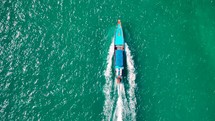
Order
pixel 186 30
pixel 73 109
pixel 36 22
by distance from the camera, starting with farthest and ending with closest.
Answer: pixel 186 30, pixel 36 22, pixel 73 109

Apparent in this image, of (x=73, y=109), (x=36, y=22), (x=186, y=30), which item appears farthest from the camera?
(x=186, y=30)

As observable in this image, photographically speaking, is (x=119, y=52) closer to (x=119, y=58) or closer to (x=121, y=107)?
(x=119, y=58)

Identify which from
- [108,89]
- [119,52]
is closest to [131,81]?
[108,89]

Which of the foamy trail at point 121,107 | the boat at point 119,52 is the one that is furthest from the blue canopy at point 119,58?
the foamy trail at point 121,107

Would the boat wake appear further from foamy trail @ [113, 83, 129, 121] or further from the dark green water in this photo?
the dark green water

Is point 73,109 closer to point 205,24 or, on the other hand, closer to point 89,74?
point 89,74

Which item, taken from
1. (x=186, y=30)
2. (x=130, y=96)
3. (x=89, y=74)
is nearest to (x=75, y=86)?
(x=89, y=74)

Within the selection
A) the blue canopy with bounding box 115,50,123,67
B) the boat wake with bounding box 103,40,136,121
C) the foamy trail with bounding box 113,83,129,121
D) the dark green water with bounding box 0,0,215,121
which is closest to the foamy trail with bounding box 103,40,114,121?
the boat wake with bounding box 103,40,136,121
